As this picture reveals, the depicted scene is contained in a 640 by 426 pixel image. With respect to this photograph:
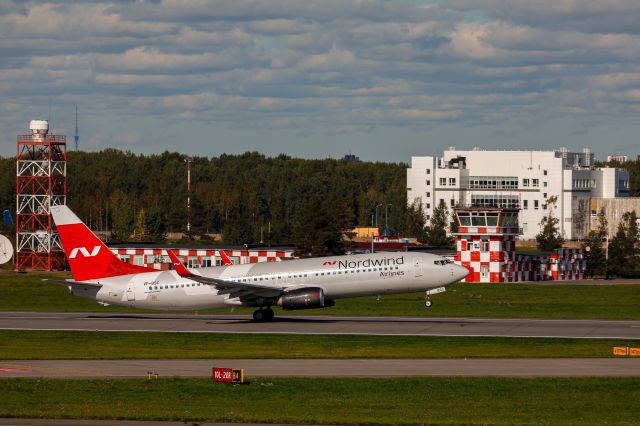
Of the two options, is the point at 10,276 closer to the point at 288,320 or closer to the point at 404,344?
the point at 288,320

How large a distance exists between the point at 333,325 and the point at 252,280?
236 inches

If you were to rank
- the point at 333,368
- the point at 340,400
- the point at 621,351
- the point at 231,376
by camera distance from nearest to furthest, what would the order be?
the point at 340,400, the point at 231,376, the point at 333,368, the point at 621,351

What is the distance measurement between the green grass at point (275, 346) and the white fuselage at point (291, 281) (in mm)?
7337

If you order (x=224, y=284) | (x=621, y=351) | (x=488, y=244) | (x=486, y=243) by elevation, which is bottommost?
(x=621, y=351)

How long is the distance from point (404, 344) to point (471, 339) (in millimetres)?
3813

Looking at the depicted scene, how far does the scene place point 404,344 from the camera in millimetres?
50125

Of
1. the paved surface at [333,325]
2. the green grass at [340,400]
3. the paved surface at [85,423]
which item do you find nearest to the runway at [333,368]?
the green grass at [340,400]

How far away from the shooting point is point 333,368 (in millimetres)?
41750

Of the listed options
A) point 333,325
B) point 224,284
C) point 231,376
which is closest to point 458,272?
point 333,325

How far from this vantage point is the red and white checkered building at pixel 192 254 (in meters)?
122

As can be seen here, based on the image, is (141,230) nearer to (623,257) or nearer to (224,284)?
(623,257)

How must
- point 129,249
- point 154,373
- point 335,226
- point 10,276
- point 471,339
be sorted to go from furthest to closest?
point 335,226, point 129,249, point 10,276, point 471,339, point 154,373

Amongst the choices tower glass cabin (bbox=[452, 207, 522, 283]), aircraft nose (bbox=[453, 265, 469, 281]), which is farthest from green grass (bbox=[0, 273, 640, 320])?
tower glass cabin (bbox=[452, 207, 522, 283])

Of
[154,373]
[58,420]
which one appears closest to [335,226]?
[154,373]
